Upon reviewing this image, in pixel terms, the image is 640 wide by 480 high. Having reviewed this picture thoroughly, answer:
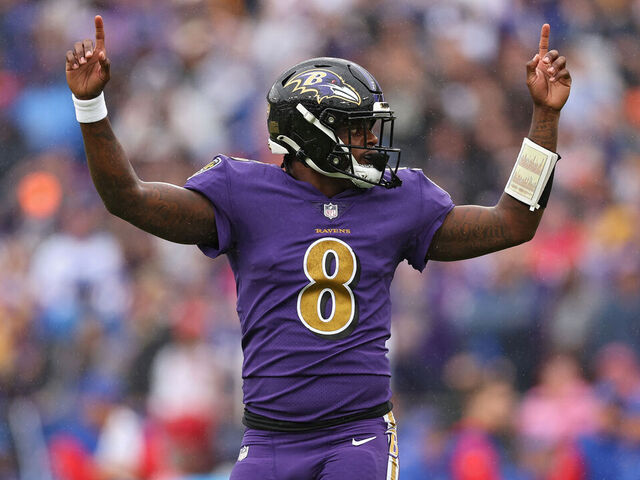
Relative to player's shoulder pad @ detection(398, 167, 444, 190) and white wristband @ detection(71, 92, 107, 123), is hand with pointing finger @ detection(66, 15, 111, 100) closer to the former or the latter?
white wristband @ detection(71, 92, 107, 123)

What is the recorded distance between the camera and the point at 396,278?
7867mm

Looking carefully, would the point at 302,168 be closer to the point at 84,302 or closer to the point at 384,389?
Answer: the point at 384,389

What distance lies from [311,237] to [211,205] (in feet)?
1.16

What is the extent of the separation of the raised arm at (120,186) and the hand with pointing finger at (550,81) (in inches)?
46.5

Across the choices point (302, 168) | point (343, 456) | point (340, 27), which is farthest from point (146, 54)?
point (343, 456)

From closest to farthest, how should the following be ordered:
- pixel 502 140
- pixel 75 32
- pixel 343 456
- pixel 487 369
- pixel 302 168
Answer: pixel 343 456 < pixel 302 168 < pixel 487 369 < pixel 502 140 < pixel 75 32

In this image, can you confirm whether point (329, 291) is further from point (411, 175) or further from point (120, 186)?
point (120, 186)

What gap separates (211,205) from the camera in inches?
150

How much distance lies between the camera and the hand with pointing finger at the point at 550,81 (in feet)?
12.8

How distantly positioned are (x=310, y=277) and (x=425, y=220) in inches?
18.2

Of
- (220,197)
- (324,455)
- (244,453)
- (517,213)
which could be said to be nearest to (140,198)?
(220,197)

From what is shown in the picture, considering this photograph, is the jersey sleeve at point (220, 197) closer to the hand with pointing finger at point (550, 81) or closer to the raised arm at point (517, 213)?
the raised arm at point (517, 213)

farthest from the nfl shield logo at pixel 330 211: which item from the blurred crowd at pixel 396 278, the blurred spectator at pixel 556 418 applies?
the blurred spectator at pixel 556 418

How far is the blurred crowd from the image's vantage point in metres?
7.30
